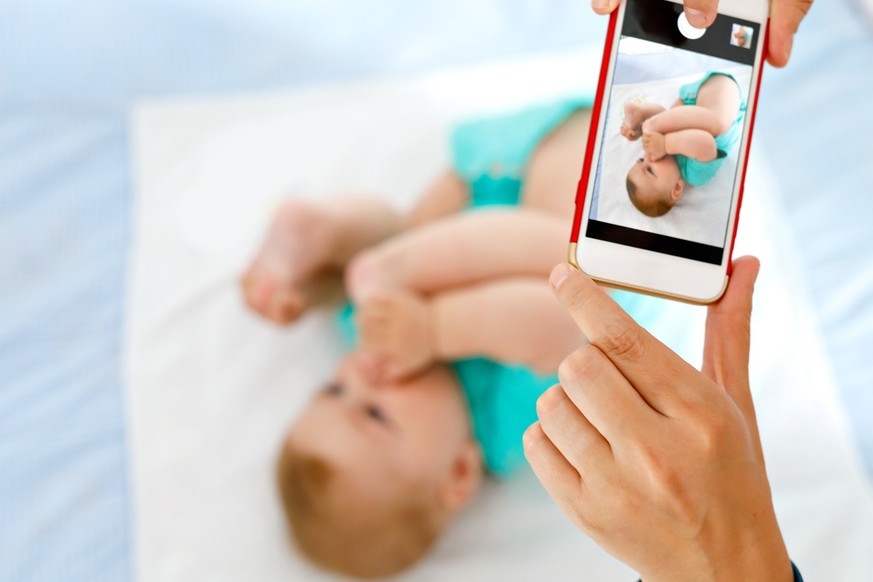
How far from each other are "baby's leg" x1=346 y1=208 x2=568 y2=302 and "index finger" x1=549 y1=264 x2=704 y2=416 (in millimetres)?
456

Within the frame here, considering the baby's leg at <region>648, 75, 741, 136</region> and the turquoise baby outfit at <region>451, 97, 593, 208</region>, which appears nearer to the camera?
the baby's leg at <region>648, 75, 741, 136</region>

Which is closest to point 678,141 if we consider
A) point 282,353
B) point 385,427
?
point 385,427

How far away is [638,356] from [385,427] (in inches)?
21.1

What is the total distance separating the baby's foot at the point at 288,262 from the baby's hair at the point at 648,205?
22.2 inches

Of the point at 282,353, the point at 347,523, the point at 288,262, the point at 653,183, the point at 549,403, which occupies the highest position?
the point at 653,183

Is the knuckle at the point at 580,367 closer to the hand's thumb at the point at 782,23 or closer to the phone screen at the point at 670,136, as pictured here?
the phone screen at the point at 670,136

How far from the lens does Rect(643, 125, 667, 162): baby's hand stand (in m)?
0.56

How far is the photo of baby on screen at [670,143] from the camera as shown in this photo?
56 cm

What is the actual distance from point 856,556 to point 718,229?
498 millimetres

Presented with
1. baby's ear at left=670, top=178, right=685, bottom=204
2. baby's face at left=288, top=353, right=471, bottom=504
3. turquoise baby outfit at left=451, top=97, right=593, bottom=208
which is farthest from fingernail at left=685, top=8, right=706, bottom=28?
baby's face at left=288, top=353, right=471, bottom=504

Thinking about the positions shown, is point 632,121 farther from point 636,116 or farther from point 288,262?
point 288,262

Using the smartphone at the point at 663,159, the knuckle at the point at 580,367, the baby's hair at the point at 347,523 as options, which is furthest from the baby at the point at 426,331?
the knuckle at the point at 580,367

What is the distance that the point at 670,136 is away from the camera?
565 mm

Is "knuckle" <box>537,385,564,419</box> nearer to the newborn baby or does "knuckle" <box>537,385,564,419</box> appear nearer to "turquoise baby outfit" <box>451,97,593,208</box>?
the newborn baby
